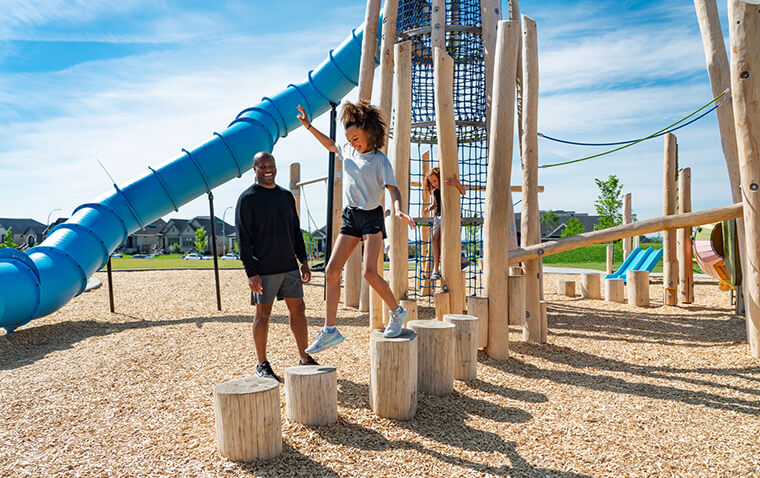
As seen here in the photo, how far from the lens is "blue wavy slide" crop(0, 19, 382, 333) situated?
7133mm

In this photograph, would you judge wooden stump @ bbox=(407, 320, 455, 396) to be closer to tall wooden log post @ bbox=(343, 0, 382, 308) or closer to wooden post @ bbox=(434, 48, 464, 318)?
wooden post @ bbox=(434, 48, 464, 318)

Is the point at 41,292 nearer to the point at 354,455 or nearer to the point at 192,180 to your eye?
the point at 192,180

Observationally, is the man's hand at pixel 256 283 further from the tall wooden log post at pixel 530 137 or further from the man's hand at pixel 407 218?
the tall wooden log post at pixel 530 137

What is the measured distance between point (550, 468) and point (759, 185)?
4106 mm

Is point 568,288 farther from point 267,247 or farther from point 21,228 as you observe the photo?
point 21,228

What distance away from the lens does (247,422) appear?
2.99 m

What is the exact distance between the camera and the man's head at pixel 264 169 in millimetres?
4109

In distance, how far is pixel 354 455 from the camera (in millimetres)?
3156

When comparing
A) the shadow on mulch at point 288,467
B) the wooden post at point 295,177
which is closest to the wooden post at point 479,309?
the shadow on mulch at point 288,467

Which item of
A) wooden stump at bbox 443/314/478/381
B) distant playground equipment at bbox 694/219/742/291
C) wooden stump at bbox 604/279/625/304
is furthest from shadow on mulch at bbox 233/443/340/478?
wooden stump at bbox 604/279/625/304

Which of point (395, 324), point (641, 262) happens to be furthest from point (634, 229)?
point (641, 262)

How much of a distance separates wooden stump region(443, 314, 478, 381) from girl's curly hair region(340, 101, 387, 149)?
5.76 feet

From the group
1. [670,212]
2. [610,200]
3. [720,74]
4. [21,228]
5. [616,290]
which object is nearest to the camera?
[720,74]

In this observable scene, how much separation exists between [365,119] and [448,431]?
8.24 ft
